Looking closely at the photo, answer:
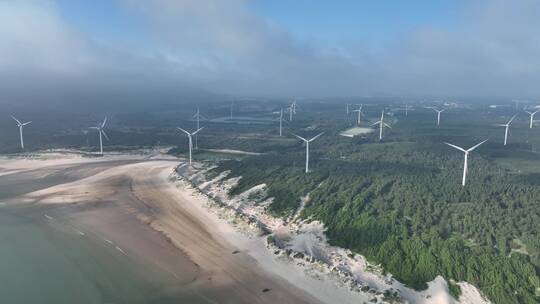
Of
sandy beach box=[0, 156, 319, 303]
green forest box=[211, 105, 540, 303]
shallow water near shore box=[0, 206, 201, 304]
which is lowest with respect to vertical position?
shallow water near shore box=[0, 206, 201, 304]

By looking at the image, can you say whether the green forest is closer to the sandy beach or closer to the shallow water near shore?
the sandy beach

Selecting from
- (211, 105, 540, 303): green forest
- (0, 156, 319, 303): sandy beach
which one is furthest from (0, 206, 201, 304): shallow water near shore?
(211, 105, 540, 303): green forest

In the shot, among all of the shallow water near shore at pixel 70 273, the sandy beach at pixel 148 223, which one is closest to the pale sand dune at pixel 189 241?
the sandy beach at pixel 148 223

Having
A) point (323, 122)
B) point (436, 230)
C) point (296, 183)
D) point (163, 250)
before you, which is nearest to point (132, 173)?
point (296, 183)

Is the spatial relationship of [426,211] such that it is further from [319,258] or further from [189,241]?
[189,241]

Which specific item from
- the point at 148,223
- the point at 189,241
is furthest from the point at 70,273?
the point at 148,223

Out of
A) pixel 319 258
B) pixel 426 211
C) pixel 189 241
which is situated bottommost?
pixel 189 241
